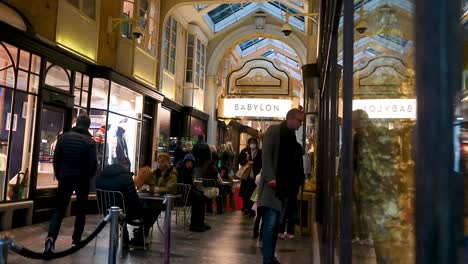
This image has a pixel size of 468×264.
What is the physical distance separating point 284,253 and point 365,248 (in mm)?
4845

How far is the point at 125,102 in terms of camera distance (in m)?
13.0

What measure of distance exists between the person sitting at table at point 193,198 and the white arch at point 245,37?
1275 cm

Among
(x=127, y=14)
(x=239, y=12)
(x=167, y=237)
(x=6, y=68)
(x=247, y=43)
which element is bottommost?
(x=167, y=237)

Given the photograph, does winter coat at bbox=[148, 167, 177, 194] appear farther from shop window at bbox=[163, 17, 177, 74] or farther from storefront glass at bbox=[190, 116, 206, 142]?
storefront glass at bbox=[190, 116, 206, 142]

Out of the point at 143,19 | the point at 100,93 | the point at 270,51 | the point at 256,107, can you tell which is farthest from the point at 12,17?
the point at 270,51

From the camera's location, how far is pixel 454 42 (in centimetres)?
68

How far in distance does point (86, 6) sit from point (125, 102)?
2.99 meters

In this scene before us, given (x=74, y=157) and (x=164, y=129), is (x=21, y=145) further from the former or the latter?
(x=164, y=129)

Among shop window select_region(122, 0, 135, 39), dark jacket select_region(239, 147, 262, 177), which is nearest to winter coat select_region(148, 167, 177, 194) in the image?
dark jacket select_region(239, 147, 262, 177)

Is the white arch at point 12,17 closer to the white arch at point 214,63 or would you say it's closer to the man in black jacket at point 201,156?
the man in black jacket at point 201,156

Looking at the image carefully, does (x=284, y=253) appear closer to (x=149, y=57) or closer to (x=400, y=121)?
(x=400, y=121)

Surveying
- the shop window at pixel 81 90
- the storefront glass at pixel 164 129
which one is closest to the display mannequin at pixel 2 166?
the shop window at pixel 81 90

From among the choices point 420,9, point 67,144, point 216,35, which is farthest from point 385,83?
point 216,35

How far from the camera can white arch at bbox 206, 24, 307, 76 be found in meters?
20.5
